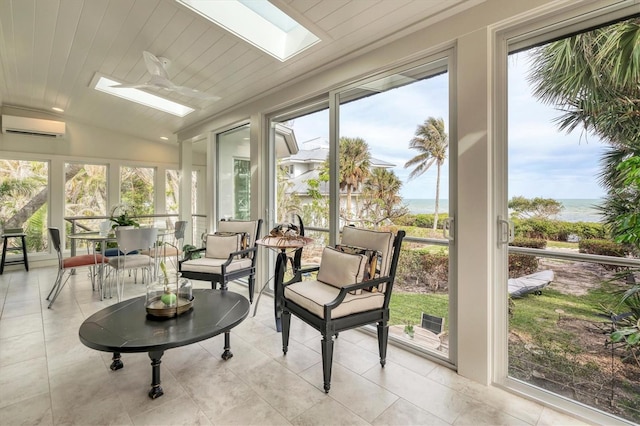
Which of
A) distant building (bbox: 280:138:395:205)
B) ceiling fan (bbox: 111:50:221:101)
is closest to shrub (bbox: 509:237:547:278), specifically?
distant building (bbox: 280:138:395:205)

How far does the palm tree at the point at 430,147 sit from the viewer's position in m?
2.43

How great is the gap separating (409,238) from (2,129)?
277 inches

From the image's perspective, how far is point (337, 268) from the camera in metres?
2.37

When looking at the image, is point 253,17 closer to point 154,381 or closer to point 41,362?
point 154,381

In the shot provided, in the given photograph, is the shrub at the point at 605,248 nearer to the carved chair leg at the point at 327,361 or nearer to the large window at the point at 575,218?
the large window at the point at 575,218

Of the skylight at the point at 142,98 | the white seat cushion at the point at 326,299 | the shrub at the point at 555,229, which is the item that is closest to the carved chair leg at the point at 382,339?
the white seat cushion at the point at 326,299

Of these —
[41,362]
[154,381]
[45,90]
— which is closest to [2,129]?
[45,90]

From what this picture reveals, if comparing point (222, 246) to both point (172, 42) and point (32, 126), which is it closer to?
point (172, 42)

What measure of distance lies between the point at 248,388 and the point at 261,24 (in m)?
3.12

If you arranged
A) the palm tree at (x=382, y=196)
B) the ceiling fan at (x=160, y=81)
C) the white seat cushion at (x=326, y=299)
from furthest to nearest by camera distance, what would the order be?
the ceiling fan at (x=160, y=81) → the palm tree at (x=382, y=196) → the white seat cushion at (x=326, y=299)

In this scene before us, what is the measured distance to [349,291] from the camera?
2055 mm

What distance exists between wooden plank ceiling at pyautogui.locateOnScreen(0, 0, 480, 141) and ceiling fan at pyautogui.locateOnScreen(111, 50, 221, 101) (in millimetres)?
104

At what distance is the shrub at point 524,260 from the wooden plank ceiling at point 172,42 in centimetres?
165

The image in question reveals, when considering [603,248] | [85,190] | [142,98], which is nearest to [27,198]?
[85,190]
